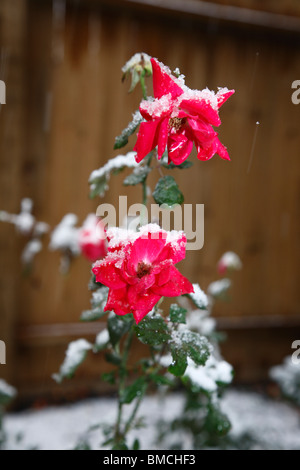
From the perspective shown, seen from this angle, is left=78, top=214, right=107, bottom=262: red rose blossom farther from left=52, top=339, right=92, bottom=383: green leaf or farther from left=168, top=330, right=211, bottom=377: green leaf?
left=168, top=330, right=211, bottom=377: green leaf

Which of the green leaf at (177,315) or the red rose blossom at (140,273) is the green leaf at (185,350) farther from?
the red rose blossom at (140,273)

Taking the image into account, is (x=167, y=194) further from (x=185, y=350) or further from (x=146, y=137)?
(x=185, y=350)

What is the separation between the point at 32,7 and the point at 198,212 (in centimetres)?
121


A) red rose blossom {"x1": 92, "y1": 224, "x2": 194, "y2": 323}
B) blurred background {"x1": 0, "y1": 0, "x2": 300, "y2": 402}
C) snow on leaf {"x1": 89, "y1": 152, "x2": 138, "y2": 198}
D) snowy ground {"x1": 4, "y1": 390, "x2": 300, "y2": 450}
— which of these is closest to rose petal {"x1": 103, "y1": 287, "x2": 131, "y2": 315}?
red rose blossom {"x1": 92, "y1": 224, "x2": 194, "y2": 323}

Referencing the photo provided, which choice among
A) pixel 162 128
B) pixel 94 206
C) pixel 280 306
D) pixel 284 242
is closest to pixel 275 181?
pixel 284 242

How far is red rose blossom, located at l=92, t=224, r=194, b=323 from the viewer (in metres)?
0.60

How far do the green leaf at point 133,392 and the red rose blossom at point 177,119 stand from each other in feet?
1.87

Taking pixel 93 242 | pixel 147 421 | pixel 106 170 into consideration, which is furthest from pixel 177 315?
pixel 147 421

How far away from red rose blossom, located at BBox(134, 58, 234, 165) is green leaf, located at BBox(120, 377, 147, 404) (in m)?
0.57

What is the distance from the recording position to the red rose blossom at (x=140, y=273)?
23.5 inches

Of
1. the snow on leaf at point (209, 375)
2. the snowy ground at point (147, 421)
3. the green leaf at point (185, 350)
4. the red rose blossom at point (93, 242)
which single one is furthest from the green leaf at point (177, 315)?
the snowy ground at point (147, 421)

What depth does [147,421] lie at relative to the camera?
6.21 feet
